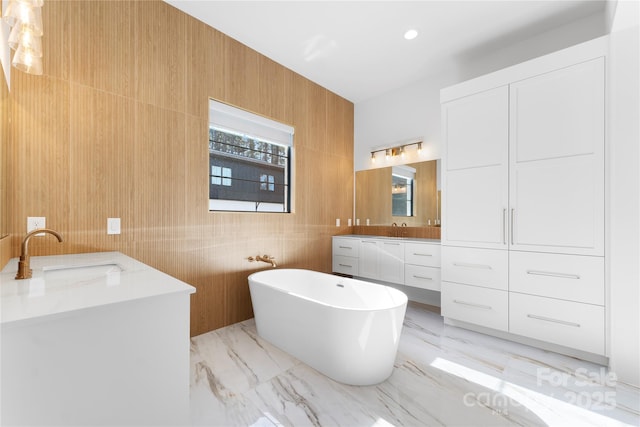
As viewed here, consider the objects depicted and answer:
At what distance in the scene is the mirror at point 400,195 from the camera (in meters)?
3.16

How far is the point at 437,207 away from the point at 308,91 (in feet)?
6.64

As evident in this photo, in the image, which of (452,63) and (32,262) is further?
(452,63)

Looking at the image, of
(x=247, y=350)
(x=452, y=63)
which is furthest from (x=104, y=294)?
(x=452, y=63)

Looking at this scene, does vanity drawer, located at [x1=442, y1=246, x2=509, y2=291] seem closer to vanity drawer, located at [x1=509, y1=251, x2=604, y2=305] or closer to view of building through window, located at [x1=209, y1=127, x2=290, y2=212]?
vanity drawer, located at [x1=509, y1=251, x2=604, y2=305]

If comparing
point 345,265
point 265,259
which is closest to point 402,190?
point 345,265

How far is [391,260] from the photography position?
10.1 ft

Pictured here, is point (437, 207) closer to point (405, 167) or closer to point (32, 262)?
point (405, 167)

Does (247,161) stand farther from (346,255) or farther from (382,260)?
(382,260)

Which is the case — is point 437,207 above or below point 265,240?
above

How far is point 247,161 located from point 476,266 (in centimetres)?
240

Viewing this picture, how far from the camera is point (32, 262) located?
146cm

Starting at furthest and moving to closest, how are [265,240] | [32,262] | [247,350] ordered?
[265,240], [247,350], [32,262]

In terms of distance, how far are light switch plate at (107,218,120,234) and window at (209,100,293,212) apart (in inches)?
31.3

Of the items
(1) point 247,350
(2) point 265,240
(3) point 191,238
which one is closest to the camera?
(1) point 247,350
